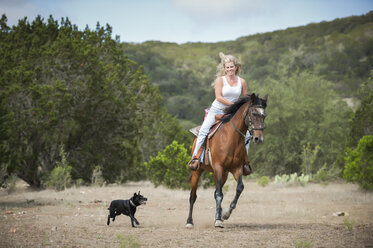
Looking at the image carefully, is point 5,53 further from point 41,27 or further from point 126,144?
point 126,144

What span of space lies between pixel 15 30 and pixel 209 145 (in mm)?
18549

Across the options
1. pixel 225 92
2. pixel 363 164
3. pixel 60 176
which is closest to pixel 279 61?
pixel 363 164

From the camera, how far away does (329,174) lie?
89.3 ft

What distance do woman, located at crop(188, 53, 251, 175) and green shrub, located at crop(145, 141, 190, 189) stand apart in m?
11.6

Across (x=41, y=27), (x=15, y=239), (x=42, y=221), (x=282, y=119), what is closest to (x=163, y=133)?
(x=282, y=119)

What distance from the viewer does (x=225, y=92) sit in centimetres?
909

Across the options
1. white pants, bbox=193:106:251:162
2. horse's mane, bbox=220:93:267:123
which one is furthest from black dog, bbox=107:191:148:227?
horse's mane, bbox=220:93:267:123

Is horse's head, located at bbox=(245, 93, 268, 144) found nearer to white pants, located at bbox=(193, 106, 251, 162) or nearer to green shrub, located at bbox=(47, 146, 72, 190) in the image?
white pants, located at bbox=(193, 106, 251, 162)

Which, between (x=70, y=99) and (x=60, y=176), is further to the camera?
(x=70, y=99)

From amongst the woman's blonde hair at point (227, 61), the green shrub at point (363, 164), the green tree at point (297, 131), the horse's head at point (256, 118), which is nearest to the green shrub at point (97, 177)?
the green shrub at point (363, 164)

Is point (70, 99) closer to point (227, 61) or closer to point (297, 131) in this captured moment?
point (227, 61)

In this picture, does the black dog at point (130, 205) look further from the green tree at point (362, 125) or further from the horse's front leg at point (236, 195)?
the green tree at point (362, 125)

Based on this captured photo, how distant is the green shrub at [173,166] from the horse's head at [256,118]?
41.7ft

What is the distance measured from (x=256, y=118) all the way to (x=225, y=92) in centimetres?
125
